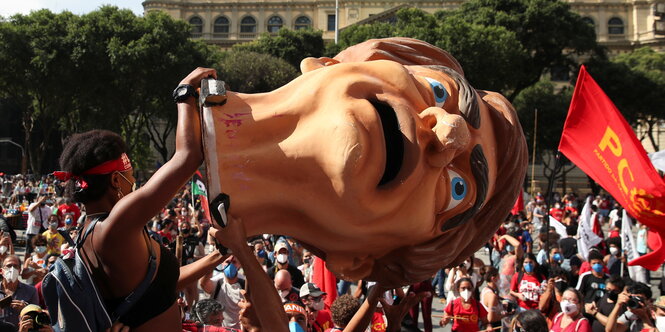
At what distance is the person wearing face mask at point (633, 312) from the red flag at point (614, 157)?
30 cm

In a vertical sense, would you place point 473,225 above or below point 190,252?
above

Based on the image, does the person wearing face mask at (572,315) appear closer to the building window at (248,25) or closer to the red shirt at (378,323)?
the red shirt at (378,323)

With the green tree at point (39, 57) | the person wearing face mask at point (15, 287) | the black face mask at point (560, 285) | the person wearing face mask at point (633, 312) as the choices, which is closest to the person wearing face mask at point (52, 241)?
the person wearing face mask at point (15, 287)

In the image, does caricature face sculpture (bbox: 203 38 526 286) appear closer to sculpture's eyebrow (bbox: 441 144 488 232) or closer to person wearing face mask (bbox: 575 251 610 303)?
sculpture's eyebrow (bbox: 441 144 488 232)

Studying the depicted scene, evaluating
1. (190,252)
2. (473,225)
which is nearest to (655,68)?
(190,252)

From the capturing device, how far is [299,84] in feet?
8.10

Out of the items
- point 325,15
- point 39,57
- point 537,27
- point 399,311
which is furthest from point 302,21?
point 399,311

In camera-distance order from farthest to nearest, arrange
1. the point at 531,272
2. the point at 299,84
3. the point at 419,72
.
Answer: the point at 531,272 → the point at 419,72 → the point at 299,84

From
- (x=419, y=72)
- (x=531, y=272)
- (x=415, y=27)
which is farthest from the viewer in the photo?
(x=415, y=27)

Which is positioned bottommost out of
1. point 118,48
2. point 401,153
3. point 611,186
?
point 611,186

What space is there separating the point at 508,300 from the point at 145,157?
3827cm

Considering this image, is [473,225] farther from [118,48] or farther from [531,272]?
[118,48]

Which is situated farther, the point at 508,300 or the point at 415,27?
the point at 415,27

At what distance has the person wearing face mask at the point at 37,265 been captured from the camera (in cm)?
829
